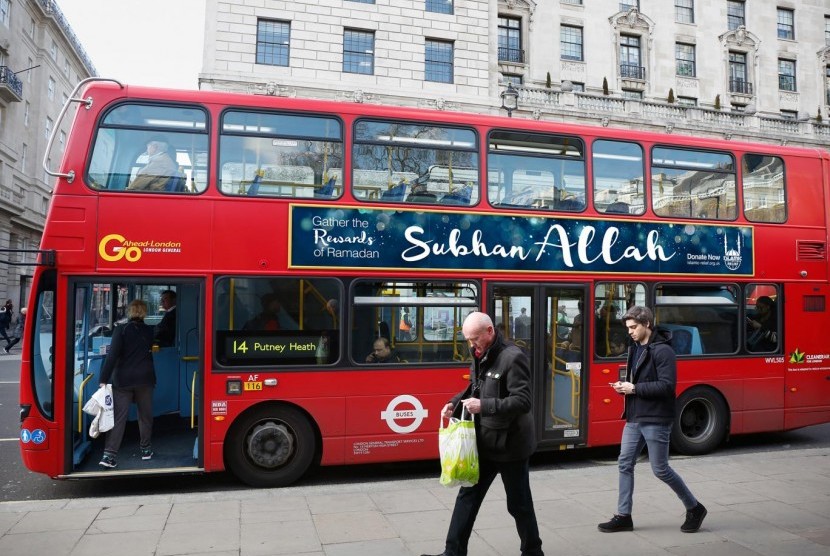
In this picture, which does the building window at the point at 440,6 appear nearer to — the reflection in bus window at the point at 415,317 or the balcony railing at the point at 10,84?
the reflection in bus window at the point at 415,317

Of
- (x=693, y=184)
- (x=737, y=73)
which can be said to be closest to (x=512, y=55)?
(x=737, y=73)

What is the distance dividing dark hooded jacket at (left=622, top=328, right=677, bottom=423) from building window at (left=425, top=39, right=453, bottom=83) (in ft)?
81.3

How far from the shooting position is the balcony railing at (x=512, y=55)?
1246 inches

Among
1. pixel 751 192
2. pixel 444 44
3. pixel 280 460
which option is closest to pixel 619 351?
pixel 751 192

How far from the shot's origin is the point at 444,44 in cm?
2800

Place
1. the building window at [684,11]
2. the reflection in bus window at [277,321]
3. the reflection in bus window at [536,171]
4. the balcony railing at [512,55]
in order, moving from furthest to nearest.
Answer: the building window at [684,11], the balcony railing at [512,55], the reflection in bus window at [536,171], the reflection in bus window at [277,321]

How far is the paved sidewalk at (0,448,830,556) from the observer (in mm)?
4637

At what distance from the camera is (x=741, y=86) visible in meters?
35.8

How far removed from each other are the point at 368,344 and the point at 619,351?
3353 millimetres

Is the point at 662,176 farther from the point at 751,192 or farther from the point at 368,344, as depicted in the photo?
the point at 368,344

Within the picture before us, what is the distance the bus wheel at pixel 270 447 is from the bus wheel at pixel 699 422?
16.2 feet

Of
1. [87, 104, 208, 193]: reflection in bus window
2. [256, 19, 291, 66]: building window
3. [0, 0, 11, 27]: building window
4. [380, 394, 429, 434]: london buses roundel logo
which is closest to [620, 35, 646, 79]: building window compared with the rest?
[256, 19, 291, 66]: building window

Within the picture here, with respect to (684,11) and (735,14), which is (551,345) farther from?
(735,14)

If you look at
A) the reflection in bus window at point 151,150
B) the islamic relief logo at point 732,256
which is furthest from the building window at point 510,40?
the reflection in bus window at point 151,150
